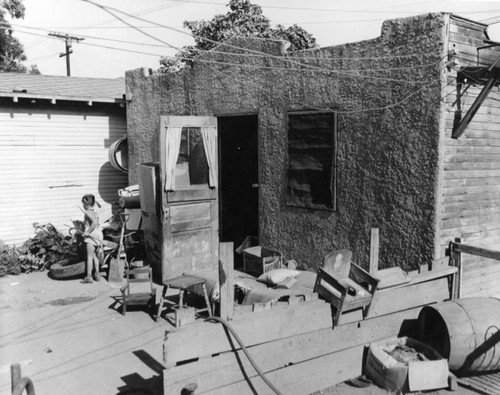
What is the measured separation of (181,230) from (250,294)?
2781 mm

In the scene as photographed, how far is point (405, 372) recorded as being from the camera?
532 centimetres

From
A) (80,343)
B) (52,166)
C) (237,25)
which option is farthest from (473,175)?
(237,25)

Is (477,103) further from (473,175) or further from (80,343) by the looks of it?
(80,343)

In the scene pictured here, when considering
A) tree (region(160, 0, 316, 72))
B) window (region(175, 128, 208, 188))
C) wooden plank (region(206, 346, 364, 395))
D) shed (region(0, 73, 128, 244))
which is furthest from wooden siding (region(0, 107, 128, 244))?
tree (region(160, 0, 316, 72))

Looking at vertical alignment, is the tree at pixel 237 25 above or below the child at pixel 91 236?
above

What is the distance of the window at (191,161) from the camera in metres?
9.00

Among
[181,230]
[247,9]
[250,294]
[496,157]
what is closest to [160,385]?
[250,294]

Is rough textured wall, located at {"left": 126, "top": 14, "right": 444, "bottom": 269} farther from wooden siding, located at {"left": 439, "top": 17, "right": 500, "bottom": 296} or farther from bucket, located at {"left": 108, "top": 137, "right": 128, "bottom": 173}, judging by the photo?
bucket, located at {"left": 108, "top": 137, "right": 128, "bottom": 173}

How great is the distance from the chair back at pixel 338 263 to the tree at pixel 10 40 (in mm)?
7010

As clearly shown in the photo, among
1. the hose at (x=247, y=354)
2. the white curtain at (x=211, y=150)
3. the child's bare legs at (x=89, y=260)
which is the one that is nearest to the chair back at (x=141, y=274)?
the child's bare legs at (x=89, y=260)

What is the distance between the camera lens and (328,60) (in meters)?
7.89

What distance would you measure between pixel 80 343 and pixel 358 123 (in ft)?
16.6

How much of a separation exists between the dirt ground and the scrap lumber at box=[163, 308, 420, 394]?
1.11ft

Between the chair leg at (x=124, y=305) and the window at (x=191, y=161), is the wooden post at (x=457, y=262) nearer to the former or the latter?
the window at (x=191, y=161)
